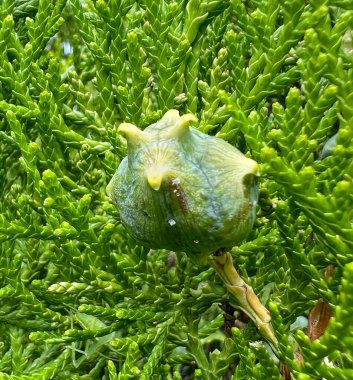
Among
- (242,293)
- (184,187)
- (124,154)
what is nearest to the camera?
(184,187)

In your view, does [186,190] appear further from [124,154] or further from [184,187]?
[124,154]

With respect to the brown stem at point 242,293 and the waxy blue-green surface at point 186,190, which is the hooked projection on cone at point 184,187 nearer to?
the waxy blue-green surface at point 186,190

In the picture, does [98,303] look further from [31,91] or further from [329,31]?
[329,31]

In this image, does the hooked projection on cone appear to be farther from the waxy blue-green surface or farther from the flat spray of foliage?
the flat spray of foliage

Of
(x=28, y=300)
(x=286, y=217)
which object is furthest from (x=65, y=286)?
(x=286, y=217)

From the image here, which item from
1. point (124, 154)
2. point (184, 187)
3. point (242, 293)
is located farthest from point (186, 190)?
point (124, 154)

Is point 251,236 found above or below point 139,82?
below
